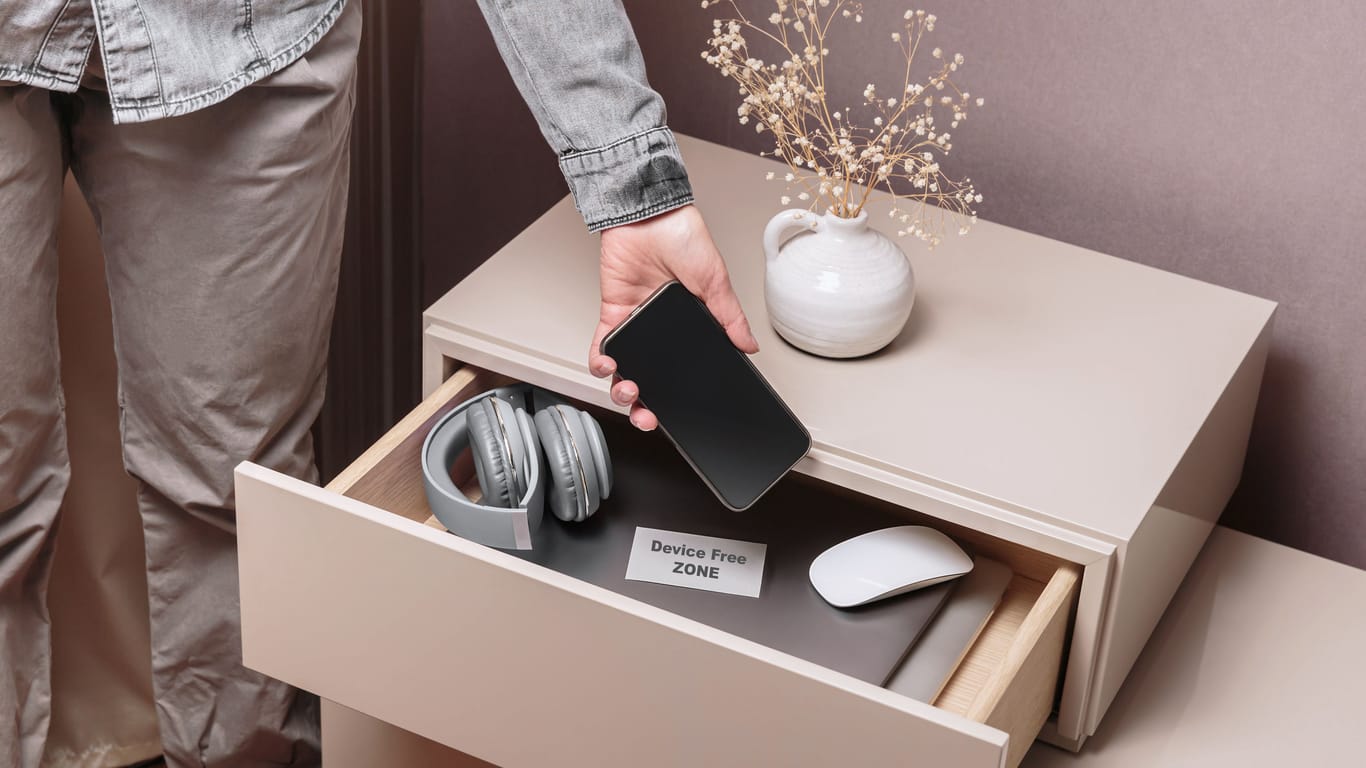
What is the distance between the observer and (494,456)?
0.99 m

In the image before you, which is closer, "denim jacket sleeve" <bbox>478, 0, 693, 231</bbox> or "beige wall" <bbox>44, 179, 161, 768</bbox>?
"denim jacket sleeve" <bbox>478, 0, 693, 231</bbox>

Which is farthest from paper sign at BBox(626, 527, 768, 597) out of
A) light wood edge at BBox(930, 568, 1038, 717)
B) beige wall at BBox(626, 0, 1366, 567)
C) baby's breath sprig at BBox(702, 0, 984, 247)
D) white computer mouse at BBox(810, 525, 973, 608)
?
beige wall at BBox(626, 0, 1366, 567)

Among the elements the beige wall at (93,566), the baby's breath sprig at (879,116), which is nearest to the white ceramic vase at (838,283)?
the baby's breath sprig at (879,116)

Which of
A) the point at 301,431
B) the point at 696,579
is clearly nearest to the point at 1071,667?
the point at 696,579

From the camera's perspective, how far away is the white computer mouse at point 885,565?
996mm

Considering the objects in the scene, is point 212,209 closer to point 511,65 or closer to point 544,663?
point 511,65

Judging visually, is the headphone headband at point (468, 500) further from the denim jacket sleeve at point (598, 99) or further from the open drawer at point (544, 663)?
the denim jacket sleeve at point (598, 99)

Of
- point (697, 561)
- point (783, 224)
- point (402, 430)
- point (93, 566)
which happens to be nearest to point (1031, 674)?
point (697, 561)

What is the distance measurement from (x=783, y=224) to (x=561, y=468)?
24cm

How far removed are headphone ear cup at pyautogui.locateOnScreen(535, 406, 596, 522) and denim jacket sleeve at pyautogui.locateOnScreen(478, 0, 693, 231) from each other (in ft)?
0.47

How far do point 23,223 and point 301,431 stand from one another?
0.30m

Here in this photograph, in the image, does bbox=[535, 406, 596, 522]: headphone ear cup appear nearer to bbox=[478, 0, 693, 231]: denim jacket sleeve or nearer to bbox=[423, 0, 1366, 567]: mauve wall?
bbox=[478, 0, 693, 231]: denim jacket sleeve

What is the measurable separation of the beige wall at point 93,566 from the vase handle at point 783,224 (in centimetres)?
58

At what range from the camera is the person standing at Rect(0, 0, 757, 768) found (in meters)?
0.94
